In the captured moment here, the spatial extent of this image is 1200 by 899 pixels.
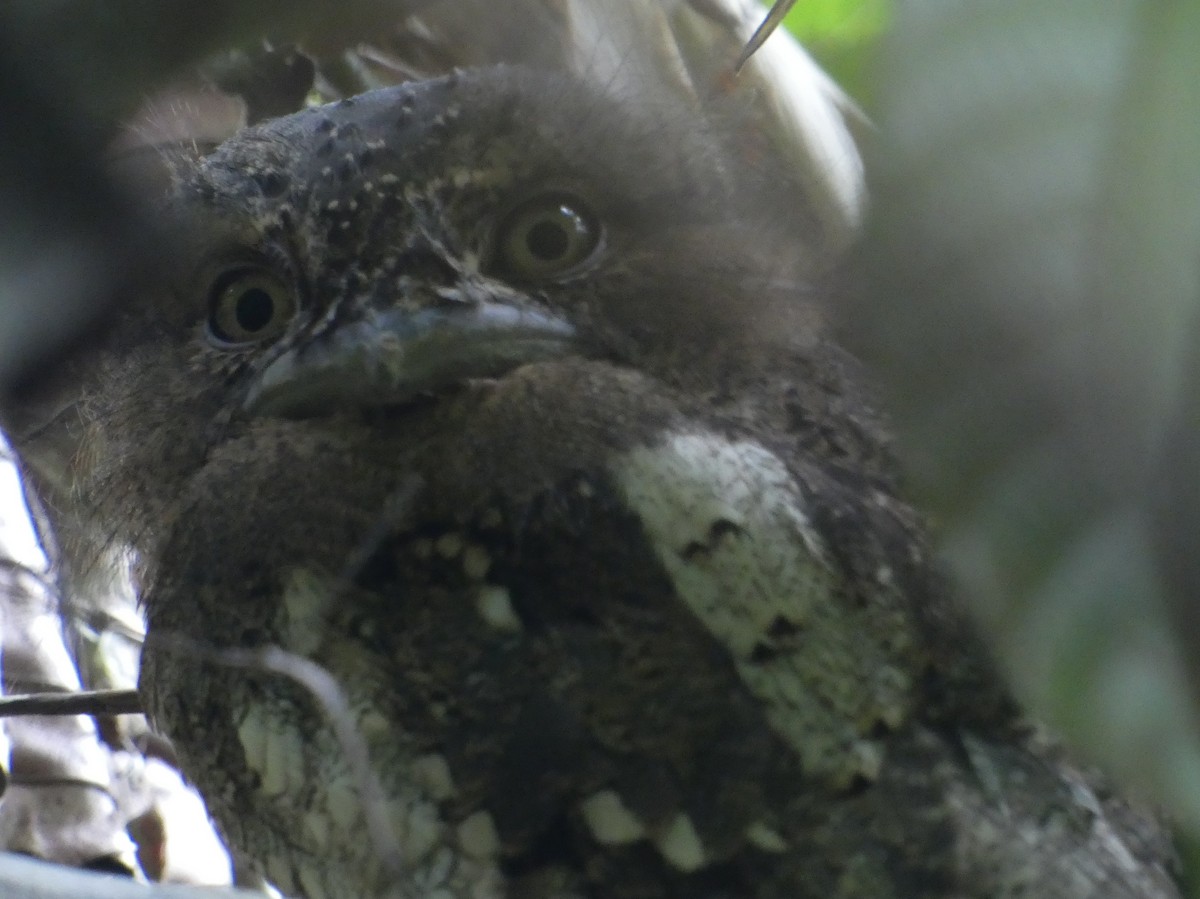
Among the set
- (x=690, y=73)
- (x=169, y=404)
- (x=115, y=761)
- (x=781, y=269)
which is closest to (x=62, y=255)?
(x=169, y=404)

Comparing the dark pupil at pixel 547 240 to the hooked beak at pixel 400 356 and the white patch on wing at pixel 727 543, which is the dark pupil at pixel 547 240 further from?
the white patch on wing at pixel 727 543

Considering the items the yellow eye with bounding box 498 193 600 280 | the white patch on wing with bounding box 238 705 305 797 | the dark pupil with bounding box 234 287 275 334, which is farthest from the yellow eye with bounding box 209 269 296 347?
the white patch on wing with bounding box 238 705 305 797

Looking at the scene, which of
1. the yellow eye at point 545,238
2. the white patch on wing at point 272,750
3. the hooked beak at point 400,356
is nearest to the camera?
the hooked beak at point 400,356

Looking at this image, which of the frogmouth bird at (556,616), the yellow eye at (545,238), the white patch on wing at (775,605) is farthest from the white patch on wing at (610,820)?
the yellow eye at (545,238)

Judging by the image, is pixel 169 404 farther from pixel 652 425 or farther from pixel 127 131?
pixel 652 425

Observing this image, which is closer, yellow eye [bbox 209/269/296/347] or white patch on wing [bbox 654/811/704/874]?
white patch on wing [bbox 654/811/704/874]

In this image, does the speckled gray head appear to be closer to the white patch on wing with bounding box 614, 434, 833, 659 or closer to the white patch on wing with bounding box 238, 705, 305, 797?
the white patch on wing with bounding box 614, 434, 833, 659

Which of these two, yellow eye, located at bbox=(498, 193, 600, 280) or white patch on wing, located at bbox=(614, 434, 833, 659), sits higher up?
yellow eye, located at bbox=(498, 193, 600, 280)
